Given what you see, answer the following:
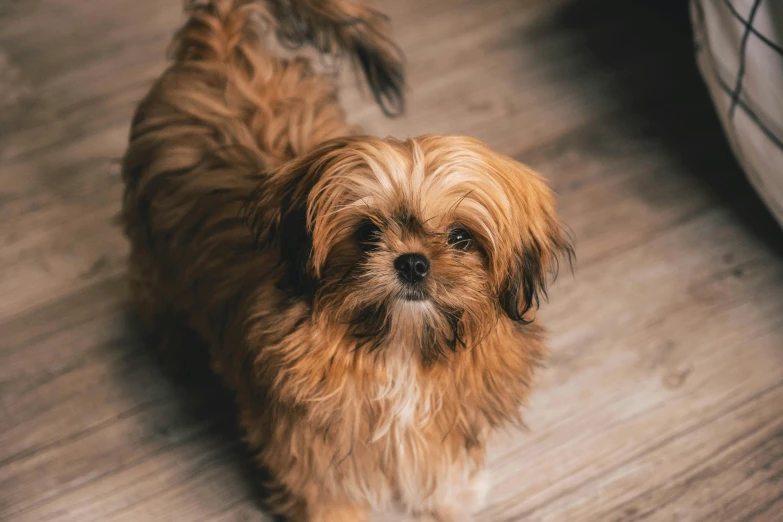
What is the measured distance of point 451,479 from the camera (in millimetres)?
1348

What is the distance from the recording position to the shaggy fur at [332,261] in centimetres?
105

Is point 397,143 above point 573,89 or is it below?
above

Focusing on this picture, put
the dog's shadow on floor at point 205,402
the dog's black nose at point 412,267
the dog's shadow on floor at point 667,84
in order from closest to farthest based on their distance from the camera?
the dog's black nose at point 412,267 < the dog's shadow on floor at point 205,402 < the dog's shadow on floor at point 667,84

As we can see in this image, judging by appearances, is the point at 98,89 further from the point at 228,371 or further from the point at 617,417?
the point at 617,417

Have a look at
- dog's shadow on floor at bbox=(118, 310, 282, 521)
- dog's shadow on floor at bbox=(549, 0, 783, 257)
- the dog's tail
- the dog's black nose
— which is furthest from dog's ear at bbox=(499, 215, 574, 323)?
dog's shadow on floor at bbox=(549, 0, 783, 257)

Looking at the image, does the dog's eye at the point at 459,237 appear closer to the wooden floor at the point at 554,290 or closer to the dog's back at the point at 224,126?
the dog's back at the point at 224,126

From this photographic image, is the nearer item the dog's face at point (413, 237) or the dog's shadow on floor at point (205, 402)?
the dog's face at point (413, 237)

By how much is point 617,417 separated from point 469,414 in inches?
22.9

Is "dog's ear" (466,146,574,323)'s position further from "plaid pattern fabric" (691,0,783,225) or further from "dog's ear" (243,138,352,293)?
"plaid pattern fabric" (691,0,783,225)

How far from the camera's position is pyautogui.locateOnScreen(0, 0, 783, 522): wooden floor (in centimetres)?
161

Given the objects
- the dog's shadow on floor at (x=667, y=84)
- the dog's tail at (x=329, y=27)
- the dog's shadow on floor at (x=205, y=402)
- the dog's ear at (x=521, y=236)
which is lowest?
the dog's shadow on floor at (x=205, y=402)

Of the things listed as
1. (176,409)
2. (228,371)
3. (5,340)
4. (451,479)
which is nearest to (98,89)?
(5,340)

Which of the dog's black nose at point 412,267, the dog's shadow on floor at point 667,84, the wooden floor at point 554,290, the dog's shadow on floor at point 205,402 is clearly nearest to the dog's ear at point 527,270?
the dog's black nose at point 412,267

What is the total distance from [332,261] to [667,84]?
5.12 ft
